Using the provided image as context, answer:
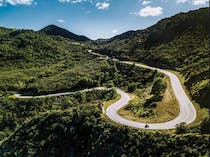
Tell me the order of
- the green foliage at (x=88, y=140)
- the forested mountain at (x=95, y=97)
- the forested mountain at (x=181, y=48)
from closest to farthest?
1. the green foliage at (x=88, y=140)
2. the forested mountain at (x=95, y=97)
3. the forested mountain at (x=181, y=48)

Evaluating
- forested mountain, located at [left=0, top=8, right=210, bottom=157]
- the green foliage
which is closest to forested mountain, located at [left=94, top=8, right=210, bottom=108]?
forested mountain, located at [left=0, top=8, right=210, bottom=157]

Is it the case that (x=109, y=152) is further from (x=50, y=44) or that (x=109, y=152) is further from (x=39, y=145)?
(x=50, y=44)

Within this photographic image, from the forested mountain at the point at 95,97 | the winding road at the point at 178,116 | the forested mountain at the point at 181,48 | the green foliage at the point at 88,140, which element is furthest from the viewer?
the forested mountain at the point at 181,48

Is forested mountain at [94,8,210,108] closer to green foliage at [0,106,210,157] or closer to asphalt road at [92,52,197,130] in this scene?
asphalt road at [92,52,197,130]

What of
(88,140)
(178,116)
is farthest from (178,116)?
(88,140)

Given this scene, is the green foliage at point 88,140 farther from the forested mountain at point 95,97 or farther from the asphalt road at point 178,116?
the asphalt road at point 178,116

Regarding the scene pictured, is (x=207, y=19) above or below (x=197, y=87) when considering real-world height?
above

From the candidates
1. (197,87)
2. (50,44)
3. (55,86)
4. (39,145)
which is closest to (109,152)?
(39,145)

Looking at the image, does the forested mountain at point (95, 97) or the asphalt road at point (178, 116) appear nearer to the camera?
the forested mountain at point (95, 97)

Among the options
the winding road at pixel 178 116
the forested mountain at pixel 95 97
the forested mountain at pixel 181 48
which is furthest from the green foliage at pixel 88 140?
the forested mountain at pixel 181 48
